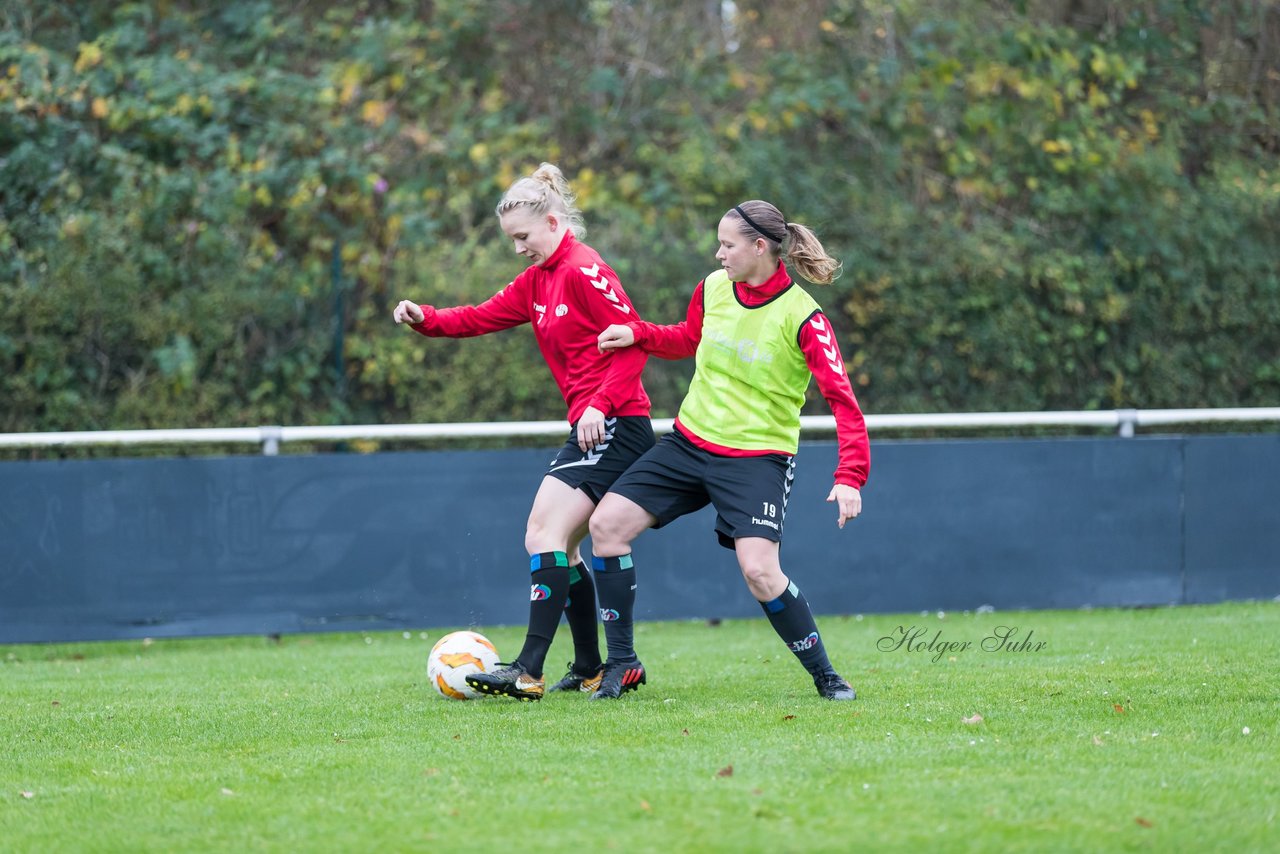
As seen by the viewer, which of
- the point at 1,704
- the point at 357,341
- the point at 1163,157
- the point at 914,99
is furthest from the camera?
the point at 914,99

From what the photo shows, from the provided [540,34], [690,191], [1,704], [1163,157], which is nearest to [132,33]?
[540,34]

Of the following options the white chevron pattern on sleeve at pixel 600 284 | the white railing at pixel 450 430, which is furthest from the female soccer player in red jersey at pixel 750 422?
the white railing at pixel 450 430

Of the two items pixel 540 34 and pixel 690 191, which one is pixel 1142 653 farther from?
pixel 540 34

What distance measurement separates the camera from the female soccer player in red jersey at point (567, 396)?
18.8 ft

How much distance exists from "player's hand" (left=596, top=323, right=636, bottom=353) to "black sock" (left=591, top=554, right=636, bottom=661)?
807mm

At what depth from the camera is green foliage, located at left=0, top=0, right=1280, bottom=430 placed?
9984mm

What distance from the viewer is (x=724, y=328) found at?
18.4 ft

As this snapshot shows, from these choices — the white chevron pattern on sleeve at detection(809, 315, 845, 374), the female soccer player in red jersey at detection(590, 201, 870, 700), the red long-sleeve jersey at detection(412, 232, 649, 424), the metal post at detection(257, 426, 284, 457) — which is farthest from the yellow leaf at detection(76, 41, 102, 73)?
the white chevron pattern on sleeve at detection(809, 315, 845, 374)

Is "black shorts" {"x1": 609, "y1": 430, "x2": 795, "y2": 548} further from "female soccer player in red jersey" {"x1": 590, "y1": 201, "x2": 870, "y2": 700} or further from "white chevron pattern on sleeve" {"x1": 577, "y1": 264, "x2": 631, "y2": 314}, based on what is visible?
"white chevron pattern on sleeve" {"x1": 577, "y1": 264, "x2": 631, "y2": 314}

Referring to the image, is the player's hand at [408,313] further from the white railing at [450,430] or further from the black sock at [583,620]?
the white railing at [450,430]

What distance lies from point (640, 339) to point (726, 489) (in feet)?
2.26

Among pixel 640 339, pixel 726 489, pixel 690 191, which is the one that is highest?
pixel 690 191

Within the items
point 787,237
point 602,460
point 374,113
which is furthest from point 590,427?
point 374,113

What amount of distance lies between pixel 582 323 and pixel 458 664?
1418mm
